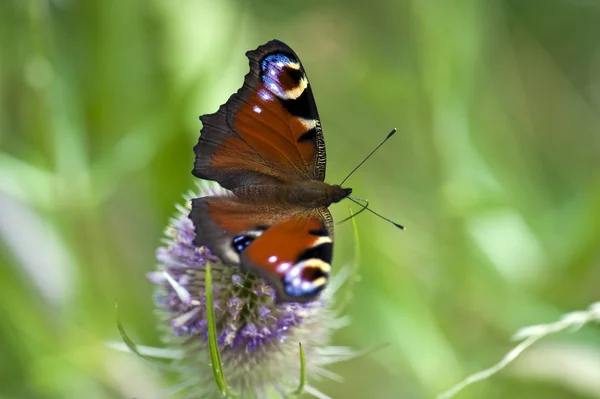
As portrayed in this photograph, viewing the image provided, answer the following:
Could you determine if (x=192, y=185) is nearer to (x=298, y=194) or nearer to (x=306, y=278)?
(x=298, y=194)

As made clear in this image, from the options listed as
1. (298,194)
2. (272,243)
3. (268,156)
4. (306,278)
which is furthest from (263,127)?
(306,278)

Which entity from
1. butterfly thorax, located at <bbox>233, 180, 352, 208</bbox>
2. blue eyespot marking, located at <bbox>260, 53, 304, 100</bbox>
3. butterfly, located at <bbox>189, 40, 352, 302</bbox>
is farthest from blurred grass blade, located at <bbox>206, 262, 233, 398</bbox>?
blue eyespot marking, located at <bbox>260, 53, 304, 100</bbox>

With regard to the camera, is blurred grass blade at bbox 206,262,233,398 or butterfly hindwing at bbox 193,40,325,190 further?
butterfly hindwing at bbox 193,40,325,190

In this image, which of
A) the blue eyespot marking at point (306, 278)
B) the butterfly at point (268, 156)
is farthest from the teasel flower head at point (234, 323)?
the blue eyespot marking at point (306, 278)

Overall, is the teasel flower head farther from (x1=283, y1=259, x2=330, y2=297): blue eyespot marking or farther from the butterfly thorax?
(x1=283, y1=259, x2=330, y2=297): blue eyespot marking

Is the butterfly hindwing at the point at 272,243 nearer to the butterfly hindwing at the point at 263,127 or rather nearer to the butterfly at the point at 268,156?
the butterfly at the point at 268,156
